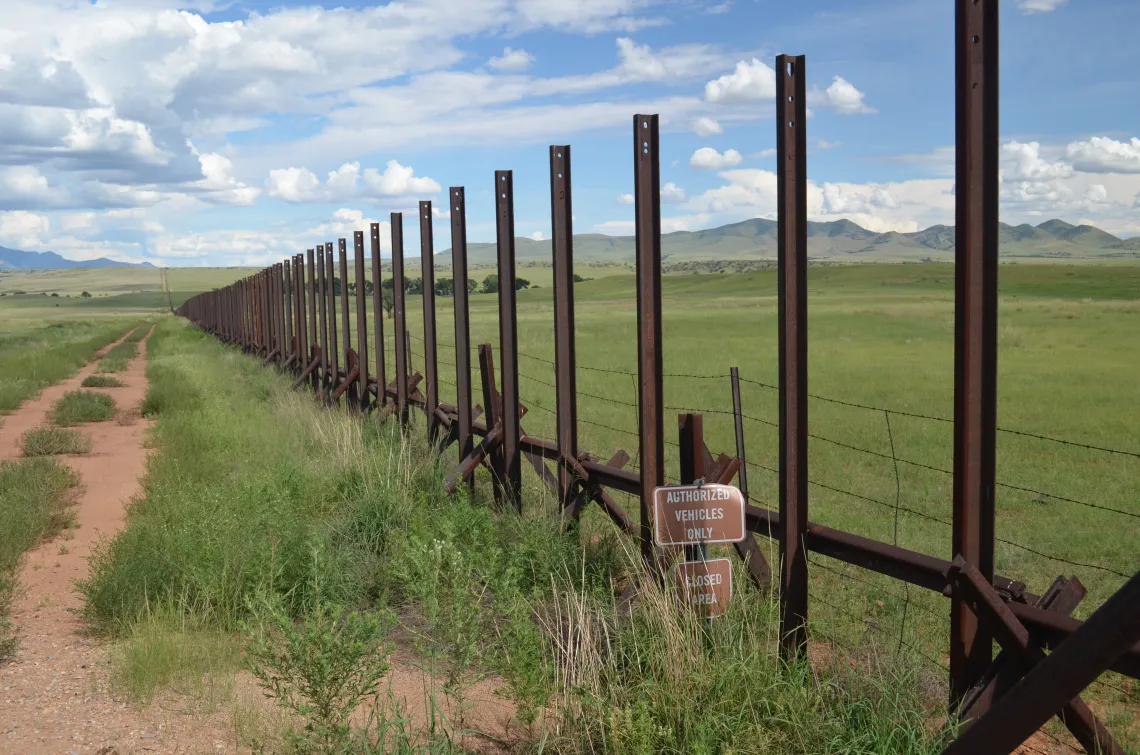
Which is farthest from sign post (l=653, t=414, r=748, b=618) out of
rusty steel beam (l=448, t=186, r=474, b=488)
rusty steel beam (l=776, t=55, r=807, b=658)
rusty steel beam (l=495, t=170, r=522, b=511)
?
rusty steel beam (l=448, t=186, r=474, b=488)

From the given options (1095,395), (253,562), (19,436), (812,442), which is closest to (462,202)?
(253,562)

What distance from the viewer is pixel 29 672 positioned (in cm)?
518

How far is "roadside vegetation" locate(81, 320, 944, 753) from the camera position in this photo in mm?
3719

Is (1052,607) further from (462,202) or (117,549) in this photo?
(462,202)

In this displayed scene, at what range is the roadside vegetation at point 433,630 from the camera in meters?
3.72

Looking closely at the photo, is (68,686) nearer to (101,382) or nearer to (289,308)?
(289,308)

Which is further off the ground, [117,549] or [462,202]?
[462,202]

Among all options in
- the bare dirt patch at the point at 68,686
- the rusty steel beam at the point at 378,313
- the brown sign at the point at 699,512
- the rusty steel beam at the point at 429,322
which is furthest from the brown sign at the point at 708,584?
the rusty steel beam at the point at 378,313

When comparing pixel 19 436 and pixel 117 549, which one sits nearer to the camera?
pixel 117 549

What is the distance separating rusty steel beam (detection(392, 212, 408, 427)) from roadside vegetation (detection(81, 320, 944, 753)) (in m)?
1.43

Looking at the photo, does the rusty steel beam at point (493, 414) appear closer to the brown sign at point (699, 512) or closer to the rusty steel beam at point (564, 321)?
the rusty steel beam at point (564, 321)

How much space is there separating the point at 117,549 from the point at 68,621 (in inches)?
20.0

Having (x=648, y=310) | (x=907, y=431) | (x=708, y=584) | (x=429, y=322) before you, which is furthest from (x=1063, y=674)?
(x=907, y=431)

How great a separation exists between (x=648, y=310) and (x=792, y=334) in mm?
1382
